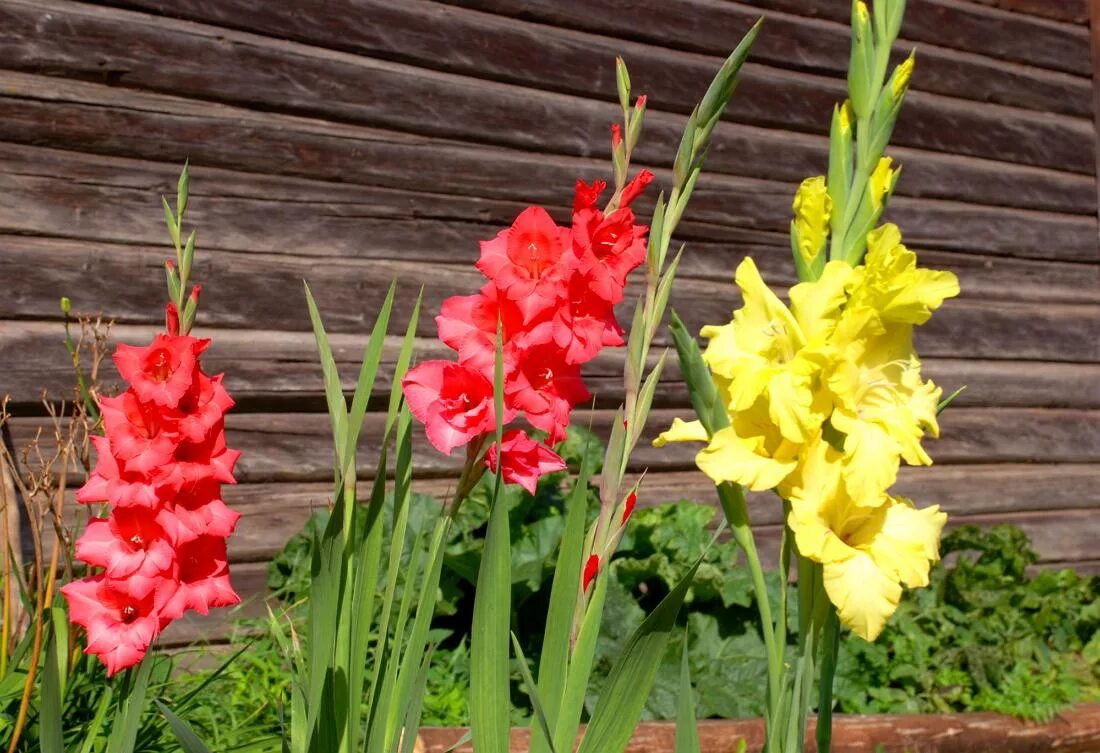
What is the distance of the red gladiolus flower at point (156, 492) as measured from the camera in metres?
0.90

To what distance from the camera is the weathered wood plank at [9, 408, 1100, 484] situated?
9.53 ft

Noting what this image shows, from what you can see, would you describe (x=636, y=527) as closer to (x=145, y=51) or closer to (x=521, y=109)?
(x=521, y=109)

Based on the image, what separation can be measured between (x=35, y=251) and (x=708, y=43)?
2226 millimetres

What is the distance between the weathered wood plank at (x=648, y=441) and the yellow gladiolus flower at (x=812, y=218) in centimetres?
127

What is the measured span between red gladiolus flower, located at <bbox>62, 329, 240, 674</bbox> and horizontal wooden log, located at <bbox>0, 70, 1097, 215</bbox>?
6.49ft

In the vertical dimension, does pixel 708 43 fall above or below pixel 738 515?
above

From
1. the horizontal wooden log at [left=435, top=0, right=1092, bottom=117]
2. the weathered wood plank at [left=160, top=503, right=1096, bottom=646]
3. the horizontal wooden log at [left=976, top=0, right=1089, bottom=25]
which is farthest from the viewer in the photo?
the horizontal wooden log at [left=976, top=0, right=1089, bottom=25]

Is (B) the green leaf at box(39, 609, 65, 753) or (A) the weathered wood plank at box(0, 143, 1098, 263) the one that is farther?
(A) the weathered wood plank at box(0, 143, 1098, 263)

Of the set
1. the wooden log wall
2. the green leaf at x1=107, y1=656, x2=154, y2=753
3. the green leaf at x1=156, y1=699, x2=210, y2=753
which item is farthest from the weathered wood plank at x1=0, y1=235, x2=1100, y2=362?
the green leaf at x1=156, y1=699, x2=210, y2=753

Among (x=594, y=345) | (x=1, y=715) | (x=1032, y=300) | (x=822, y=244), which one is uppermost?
(x=1032, y=300)

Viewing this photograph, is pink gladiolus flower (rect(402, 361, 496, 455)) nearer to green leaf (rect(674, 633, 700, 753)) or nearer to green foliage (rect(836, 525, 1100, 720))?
green leaf (rect(674, 633, 700, 753))

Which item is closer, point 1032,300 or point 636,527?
point 636,527

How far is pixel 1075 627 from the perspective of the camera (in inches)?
141

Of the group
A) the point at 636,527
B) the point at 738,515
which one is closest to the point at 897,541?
the point at 738,515
